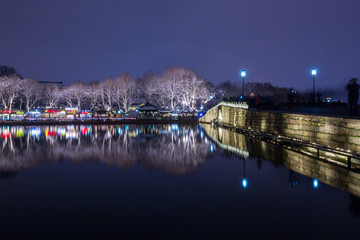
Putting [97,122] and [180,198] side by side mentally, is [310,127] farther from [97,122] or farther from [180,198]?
[97,122]

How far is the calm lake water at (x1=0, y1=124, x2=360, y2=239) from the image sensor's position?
7055 mm

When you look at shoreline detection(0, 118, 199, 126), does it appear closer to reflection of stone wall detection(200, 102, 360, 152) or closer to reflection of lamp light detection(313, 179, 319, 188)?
reflection of stone wall detection(200, 102, 360, 152)

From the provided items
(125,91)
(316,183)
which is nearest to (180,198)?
(316,183)

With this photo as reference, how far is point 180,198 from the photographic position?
9.64 m

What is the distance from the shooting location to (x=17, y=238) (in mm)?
6672

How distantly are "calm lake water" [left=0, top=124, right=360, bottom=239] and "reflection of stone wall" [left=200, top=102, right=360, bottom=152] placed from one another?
1.74 meters

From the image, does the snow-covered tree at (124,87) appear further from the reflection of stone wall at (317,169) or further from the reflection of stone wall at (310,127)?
the reflection of stone wall at (317,169)

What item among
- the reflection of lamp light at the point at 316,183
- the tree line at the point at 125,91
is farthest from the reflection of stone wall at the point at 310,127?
the tree line at the point at 125,91

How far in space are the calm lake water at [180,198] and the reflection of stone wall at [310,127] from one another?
174 centimetres

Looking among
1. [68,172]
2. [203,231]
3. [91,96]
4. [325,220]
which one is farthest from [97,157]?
[91,96]

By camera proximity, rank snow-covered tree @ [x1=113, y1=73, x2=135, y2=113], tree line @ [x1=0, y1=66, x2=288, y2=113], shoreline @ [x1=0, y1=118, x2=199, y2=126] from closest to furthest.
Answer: shoreline @ [x1=0, y1=118, x2=199, y2=126], tree line @ [x1=0, y1=66, x2=288, y2=113], snow-covered tree @ [x1=113, y1=73, x2=135, y2=113]

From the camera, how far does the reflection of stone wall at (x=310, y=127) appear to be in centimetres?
1395

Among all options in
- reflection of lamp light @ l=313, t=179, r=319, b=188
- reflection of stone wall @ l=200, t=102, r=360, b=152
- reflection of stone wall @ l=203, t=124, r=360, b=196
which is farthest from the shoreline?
reflection of lamp light @ l=313, t=179, r=319, b=188

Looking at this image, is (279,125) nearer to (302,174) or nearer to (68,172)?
(302,174)
